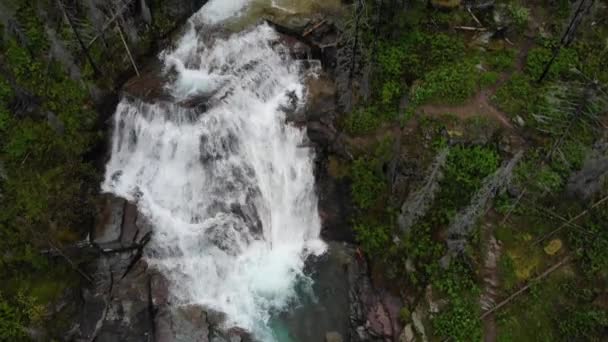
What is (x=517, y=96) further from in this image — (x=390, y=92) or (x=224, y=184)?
(x=224, y=184)

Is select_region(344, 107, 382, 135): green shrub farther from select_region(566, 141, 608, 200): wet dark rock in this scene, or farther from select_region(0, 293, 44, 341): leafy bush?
select_region(0, 293, 44, 341): leafy bush

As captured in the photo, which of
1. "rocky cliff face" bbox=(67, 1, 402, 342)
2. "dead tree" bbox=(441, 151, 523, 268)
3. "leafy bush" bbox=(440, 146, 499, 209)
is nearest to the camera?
"dead tree" bbox=(441, 151, 523, 268)

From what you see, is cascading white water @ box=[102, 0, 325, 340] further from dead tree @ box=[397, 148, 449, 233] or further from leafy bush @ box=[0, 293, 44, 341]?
leafy bush @ box=[0, 293, 44, 341]

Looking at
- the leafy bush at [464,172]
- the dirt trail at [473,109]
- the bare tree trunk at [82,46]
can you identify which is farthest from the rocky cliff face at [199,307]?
the leafy bush at [464,172]

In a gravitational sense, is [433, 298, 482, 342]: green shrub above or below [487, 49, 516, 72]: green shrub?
below

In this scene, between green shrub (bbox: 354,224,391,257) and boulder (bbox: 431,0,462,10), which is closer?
green shrub (bbox: 354,224,391,257)

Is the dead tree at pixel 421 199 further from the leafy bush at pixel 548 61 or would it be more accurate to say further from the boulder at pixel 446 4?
the boulder at pixel 446 4

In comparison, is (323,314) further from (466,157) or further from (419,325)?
(466,157)

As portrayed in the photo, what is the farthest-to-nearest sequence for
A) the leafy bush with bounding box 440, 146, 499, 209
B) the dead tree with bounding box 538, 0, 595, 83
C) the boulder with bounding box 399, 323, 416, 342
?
the dead tree with bounding box 538, 0, 595, 83 < the leafy bush with bounding box 440, 146, 499, 209 < the boulder with bounding box 399, 323, 416, 342

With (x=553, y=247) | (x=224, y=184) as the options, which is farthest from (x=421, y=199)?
(x=224, y=184)

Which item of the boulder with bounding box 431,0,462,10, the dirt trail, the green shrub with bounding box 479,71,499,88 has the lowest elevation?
the dirt trail

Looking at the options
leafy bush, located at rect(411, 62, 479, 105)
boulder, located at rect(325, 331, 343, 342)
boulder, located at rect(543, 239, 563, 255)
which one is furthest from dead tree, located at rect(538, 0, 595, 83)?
boulder, located at rect(325, 331, 343, 342)
